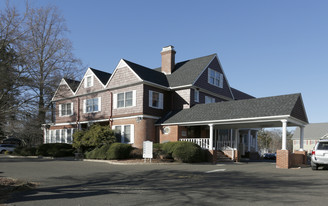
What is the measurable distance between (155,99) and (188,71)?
14.9 ft

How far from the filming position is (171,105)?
2816 cm

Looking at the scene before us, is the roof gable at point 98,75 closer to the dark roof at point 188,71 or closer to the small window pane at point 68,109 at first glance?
the small window pane at point 68,109

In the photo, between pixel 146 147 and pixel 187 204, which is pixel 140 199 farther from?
pixel 146 147

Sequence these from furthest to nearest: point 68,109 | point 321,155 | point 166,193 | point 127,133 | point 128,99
Answer: point 68,109, point 128,99, point 127,133, point 321,155, point 166,193

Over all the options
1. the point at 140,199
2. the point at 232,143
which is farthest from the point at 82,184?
the point at 232,143

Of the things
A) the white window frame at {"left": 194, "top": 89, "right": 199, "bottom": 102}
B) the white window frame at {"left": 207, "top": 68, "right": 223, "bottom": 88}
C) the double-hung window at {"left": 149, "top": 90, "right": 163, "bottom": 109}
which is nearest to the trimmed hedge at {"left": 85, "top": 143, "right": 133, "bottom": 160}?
the double-hung window at {"left": 149, "top": 90, "right": 163, "bottom": 109}

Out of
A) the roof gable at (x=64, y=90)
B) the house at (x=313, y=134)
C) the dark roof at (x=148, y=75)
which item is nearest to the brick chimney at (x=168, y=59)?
the dark roof at (x=148, y=75)

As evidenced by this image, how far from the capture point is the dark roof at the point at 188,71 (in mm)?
27484

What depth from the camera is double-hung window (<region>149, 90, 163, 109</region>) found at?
1041 inches

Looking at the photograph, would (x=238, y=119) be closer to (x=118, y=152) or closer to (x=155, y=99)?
(x=155, y=99)

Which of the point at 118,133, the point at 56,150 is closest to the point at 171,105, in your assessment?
the point at 118,133

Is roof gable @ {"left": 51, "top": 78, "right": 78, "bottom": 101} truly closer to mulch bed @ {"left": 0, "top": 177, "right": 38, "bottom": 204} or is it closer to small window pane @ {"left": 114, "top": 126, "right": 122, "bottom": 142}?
small window pane @ {"left": 114, "top": 126, "right": 122, "bottom": 142}

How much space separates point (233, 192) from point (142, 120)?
16.7 m

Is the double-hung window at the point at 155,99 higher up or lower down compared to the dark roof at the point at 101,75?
lower down
